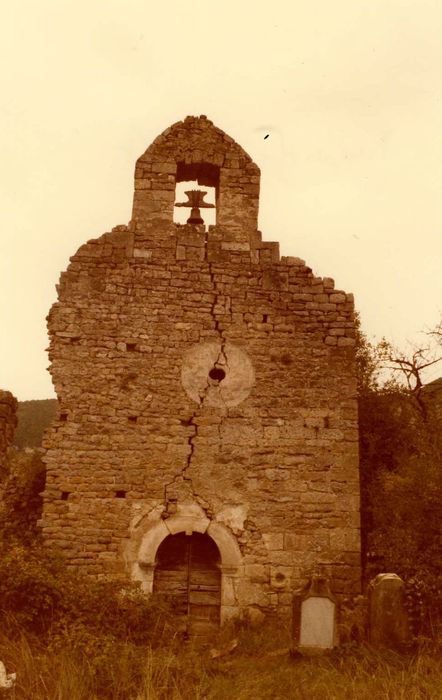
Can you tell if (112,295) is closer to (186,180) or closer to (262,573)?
(186,180)

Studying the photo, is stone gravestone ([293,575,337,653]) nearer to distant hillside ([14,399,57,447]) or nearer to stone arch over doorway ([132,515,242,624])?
stone arch over doorway ([132,515,242,624])

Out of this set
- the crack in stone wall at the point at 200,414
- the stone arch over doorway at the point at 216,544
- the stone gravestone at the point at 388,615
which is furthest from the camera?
the crack in stone wall at the point at 200,414

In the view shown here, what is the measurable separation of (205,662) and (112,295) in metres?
4.98

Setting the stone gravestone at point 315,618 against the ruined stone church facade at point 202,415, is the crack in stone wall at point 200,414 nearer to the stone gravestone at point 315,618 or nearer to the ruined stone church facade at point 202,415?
the ruined stone church facade at point 202,415

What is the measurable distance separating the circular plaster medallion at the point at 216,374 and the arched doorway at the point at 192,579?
191cm

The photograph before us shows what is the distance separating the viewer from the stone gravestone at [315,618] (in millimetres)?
6922

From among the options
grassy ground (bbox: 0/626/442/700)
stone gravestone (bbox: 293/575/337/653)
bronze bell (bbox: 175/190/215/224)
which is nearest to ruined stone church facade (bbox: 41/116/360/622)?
bronze bell (bbox: 175/190/215/224)

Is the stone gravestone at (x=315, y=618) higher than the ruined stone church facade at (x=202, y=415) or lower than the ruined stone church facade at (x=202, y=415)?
lower

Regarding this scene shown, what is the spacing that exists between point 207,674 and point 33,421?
23726mm

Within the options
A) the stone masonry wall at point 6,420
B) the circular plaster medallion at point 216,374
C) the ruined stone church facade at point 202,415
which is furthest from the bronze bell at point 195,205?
the stone masonry wall at point 6,420

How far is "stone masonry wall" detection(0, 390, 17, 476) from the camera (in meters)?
9.83

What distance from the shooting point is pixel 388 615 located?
6.88m

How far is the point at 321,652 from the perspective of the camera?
22.2 feet

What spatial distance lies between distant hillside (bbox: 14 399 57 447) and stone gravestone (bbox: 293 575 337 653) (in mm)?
17249
